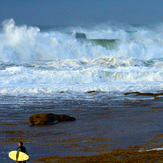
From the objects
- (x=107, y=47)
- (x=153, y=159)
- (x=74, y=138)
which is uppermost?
(x=107, y=47)

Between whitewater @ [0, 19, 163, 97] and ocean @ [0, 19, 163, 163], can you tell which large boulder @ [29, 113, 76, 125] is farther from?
whitewater @ [0, 19, 163, 97]

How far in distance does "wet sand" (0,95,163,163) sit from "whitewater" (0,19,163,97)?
9.24 feet

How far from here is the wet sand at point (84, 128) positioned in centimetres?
680

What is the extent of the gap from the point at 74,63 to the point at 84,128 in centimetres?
1927

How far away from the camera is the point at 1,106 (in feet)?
38.9

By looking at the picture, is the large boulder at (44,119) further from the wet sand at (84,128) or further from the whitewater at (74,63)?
the whitewater at (74,63)

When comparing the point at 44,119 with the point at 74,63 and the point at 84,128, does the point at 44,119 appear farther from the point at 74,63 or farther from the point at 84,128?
the point at 74,63

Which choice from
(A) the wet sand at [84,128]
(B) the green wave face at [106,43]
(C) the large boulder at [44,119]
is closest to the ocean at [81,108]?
(A) the wet sand at [84,128]

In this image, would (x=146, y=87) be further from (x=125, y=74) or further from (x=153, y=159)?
(x=153, y=159)

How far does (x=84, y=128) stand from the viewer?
8586 mm

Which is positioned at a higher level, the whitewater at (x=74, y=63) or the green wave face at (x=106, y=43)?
the green wave face at (x=106, y=43)

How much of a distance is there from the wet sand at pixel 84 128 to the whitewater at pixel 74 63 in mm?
2815

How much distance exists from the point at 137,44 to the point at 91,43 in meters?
6.09

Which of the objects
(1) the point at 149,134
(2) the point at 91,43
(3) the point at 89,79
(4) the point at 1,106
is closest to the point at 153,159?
(1) the point at 149,134
